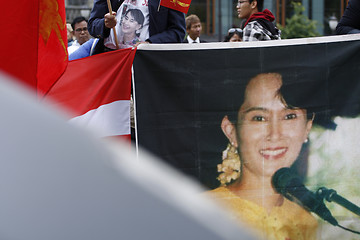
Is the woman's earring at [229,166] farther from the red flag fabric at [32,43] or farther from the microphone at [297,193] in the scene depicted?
the red flag fabric at [32,43]

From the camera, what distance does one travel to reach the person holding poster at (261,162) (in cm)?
445

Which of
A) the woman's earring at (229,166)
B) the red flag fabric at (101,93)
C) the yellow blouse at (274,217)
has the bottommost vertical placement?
the yellow blouse at (274,217)

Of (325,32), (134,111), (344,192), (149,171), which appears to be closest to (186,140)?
(134,111)

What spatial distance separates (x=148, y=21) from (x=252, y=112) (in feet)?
3.69

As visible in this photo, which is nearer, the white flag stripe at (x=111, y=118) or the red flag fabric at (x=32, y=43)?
the red flag fabric at (x=32, y=43)

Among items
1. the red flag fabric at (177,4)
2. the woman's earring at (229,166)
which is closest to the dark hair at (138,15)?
the red flag fabric at (177,4)

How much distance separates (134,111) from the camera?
449 centimetres

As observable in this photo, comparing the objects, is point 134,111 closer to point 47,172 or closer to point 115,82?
point 115,82

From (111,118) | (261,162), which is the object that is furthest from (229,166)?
(111,118)

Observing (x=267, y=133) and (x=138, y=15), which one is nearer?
(x=267, y=133)

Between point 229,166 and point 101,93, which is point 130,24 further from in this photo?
point 229,166

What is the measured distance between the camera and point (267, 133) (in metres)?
4.46

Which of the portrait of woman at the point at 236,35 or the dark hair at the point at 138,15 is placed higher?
the dark hair at the point at 138,15

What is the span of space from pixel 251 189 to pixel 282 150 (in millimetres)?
356
